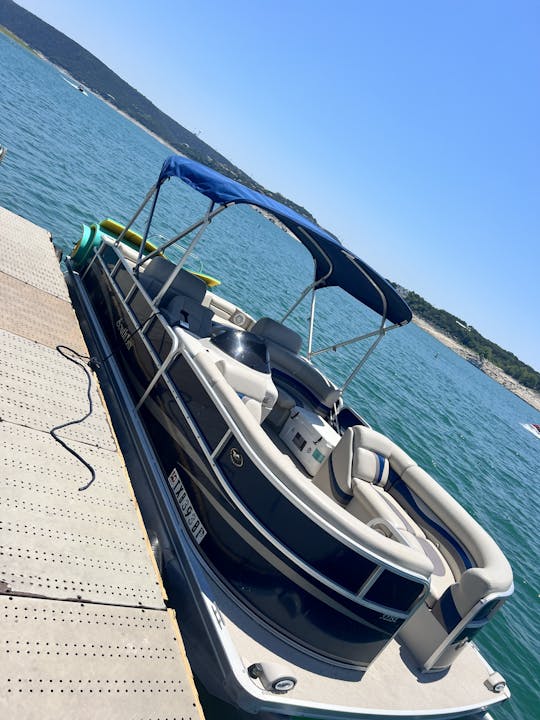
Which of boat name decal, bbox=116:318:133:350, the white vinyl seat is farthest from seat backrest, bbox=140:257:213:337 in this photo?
the white vinyl seat

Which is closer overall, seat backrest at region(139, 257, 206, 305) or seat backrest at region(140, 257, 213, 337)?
seat backrest at region(140, 257, 213, 337)

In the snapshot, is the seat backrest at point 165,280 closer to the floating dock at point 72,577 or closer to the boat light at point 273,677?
the floating dock at point 72,577

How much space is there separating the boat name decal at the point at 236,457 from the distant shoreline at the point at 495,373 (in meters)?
108

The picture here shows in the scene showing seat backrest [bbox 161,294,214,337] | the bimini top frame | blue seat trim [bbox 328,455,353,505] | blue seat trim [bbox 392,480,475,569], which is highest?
the bimini top frame

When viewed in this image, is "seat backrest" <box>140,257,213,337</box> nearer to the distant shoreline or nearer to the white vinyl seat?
the white vinyl seat

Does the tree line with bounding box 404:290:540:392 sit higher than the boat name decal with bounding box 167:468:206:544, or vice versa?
the tree line with bounding box 404:290:540:392

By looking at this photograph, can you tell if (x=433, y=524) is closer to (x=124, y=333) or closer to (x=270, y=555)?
(x=270, y=555)

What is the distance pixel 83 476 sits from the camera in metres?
4.91

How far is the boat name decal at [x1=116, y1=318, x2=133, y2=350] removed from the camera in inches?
293

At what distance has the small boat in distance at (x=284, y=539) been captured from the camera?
4445 millimetres

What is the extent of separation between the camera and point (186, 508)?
213 inches

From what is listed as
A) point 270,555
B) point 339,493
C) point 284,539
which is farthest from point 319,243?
point 270,555

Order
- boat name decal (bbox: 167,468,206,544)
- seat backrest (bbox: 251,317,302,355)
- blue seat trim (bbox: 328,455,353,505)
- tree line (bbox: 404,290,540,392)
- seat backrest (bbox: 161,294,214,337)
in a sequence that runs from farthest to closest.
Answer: tree line (bbox: 404,290,540,392), seat backrest (bbox: 251,317,302,355), seat backrest (bbox: 161,294,214,337), blue seat trim (bbox: 328,455,353,505), boat name decal (bbox: 167,468,206,544)

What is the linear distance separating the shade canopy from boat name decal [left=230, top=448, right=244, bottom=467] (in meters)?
3.00
